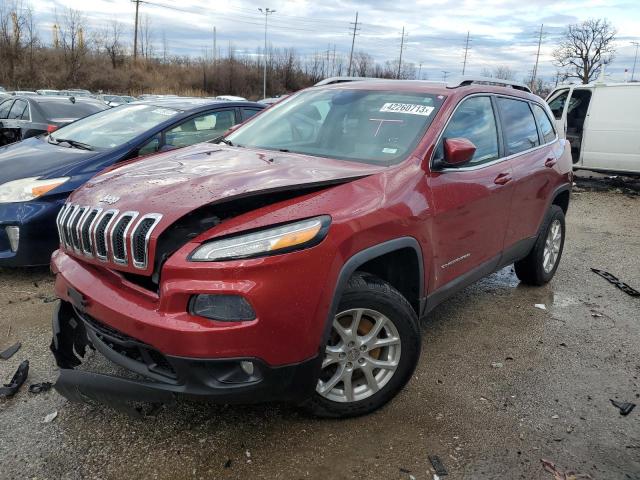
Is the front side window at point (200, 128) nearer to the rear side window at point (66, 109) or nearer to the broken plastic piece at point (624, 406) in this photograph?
the broken plastic piece at point (624, 406)

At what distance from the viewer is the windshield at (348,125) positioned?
10.4 ft

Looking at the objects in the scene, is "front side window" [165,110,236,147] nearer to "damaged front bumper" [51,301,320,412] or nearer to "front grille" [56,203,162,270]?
"front grille" [56,203,162,270]

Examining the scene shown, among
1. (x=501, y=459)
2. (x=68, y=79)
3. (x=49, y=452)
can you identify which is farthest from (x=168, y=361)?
(x=68, y=79)

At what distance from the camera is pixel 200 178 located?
262 cm

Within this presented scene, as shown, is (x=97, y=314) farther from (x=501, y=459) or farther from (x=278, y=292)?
(x=501, y=459)

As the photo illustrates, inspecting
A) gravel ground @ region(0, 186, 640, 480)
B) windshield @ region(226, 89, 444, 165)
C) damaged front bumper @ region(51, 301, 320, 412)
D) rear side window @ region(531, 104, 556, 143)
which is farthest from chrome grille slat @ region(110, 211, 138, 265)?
rear side window @ region(531, 104, 556, 143)

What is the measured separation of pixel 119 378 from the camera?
91.8 inches

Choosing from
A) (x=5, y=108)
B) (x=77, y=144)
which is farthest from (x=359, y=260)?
(x=5, y=108)

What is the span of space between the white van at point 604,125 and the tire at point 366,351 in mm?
9279

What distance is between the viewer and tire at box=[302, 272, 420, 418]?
2.59 meters

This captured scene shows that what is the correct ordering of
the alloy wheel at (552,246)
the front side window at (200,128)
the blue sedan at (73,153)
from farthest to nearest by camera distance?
the front side window at (200,128)
the alloy wheel at (552,246)
the blue sedan at (73,153)

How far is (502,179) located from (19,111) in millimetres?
9154

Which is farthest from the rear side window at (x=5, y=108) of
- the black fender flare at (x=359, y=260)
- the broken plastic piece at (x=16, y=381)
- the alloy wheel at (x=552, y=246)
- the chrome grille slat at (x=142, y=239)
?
the black fender flare at (x=359, y=260)

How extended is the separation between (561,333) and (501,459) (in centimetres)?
181
